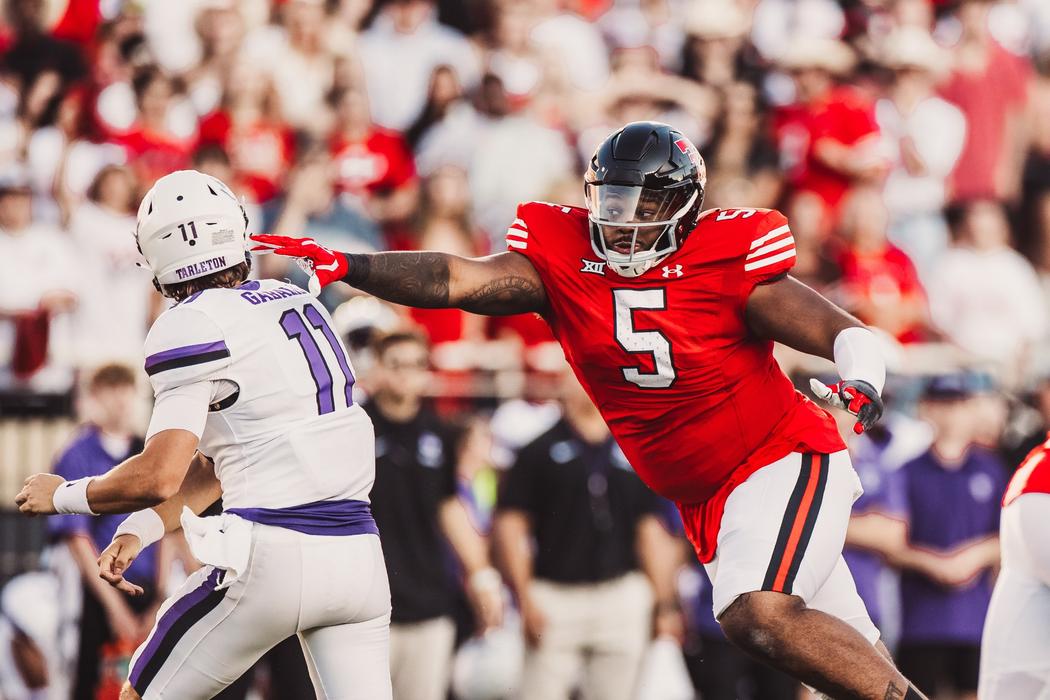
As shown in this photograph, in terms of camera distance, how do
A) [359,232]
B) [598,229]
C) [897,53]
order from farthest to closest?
[897,53] < [359,232] < [598,229]

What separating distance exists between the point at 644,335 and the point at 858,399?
0.77m

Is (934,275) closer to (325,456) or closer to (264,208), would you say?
(264,208)

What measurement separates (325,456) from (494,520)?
10.8ft

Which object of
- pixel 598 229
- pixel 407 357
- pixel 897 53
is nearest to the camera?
pixel 598 229

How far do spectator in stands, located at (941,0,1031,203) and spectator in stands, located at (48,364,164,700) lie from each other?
6.29 m

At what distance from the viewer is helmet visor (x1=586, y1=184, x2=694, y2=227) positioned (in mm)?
4867

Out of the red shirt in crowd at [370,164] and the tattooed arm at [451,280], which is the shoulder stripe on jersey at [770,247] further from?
the red shirt in crowd at [370,164]

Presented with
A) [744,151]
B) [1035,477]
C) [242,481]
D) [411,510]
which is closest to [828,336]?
[1035,477]

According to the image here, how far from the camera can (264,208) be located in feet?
32.3

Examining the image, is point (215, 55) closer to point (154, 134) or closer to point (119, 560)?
point (154, 134)

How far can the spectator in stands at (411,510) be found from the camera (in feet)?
23.5

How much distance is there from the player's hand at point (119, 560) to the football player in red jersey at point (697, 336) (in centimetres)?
96

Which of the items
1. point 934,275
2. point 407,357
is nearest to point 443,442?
point 407,357

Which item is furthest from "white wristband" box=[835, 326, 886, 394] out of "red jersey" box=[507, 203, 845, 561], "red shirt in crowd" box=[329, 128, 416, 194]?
"red shirt in crowd" box=[329, 128, 416, 194]
